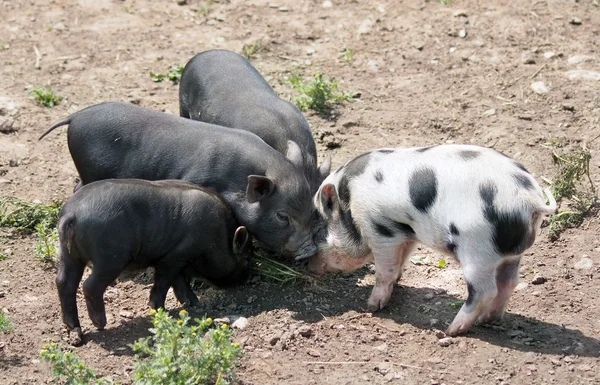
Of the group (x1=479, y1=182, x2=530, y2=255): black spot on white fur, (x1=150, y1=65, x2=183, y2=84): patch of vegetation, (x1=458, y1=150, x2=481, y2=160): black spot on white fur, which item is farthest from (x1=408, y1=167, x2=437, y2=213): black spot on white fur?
(x1=150, y1=65, x2=183, y2=84): patch of vegetation

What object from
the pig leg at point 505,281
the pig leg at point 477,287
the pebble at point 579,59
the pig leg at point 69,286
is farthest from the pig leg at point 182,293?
the pebble at point 579,59

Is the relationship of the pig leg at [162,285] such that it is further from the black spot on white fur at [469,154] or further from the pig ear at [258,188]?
the black spot on white fur at [469,154]

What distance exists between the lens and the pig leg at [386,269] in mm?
7012

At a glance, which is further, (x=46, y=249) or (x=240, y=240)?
(x=46, y=249)

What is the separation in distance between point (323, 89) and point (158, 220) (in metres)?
3.57

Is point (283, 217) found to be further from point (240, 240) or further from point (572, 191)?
point (572, 191)

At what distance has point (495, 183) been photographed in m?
6.38

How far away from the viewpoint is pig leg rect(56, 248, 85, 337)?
22.6 feet

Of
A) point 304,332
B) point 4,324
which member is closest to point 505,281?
point 304,332

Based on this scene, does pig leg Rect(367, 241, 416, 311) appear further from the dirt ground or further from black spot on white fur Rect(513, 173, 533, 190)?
black spot on white fur Rect(513, 173, 533, 190)

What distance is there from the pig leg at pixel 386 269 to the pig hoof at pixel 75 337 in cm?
211

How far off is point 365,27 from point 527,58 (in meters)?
2.08

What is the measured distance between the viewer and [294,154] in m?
8.16

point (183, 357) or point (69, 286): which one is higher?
point (183, 357)
